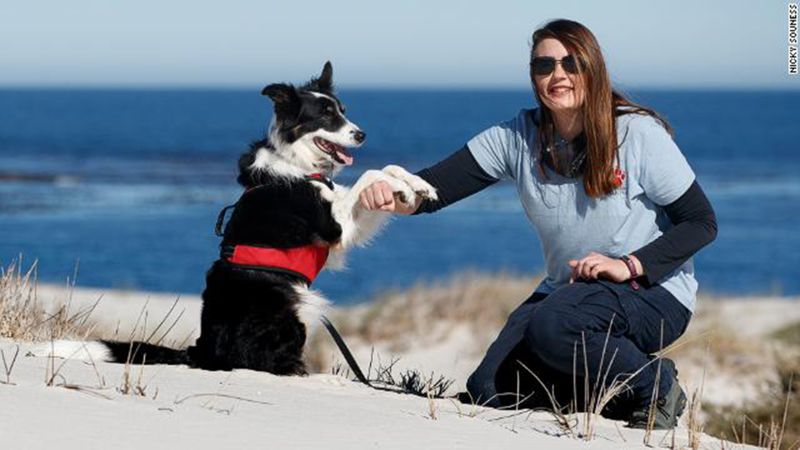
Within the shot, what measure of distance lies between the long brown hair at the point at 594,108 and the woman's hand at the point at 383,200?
852mm

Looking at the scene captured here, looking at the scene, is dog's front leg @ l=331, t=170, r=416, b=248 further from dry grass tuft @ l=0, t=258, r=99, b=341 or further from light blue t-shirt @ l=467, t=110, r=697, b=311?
dry grass tuft @ l=0, t=258, r=99, b=341

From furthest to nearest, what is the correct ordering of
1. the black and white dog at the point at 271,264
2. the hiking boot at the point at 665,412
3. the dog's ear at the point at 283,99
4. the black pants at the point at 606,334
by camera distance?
1. the dog's ear at the point at 283,99
2. the black and white dog at the point at 271,264
3. the black pants at the point at 606,334
4. the hiking boot at the point at 665,412

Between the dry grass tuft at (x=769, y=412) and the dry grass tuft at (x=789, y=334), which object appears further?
the dry grass tuft at (x=789, y=334)

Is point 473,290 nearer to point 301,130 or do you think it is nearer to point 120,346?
point 301,130

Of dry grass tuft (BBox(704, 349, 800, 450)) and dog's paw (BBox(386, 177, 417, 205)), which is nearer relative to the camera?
dog's paw (BBox(386, 177, 417, 205))

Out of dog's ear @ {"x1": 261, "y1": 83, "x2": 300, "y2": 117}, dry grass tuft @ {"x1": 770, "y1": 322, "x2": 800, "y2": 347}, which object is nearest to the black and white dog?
dog's ear @ {"x1": 261, "y1": 83, "x2": 300, "y2": 117}

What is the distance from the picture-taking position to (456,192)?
19.6ft

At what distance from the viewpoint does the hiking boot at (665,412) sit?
5227 millimetres

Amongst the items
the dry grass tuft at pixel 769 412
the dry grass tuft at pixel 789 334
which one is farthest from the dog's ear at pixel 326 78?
the dry grass tuft at pixel 789 334

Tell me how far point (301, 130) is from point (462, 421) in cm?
260

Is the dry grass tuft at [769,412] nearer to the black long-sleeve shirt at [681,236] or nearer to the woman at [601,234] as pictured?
the woman at [601,234]

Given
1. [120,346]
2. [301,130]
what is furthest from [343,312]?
[120,346]

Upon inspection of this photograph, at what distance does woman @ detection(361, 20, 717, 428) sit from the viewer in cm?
538

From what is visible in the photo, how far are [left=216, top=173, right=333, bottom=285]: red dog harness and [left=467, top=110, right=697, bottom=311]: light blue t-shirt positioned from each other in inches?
43.8
